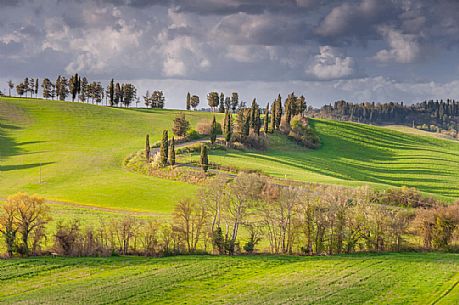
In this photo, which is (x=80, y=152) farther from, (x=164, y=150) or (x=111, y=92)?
(x=111, y=92)

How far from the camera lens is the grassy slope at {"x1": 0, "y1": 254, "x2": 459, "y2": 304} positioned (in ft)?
118

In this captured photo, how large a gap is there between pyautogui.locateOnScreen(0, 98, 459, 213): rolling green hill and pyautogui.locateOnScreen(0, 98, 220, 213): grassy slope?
6.9 inches

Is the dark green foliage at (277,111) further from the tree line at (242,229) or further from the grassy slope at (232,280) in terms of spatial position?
the grassy slope at (232,280)

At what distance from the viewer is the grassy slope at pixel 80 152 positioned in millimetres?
81750

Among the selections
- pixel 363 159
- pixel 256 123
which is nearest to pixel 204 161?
pixel 256 123

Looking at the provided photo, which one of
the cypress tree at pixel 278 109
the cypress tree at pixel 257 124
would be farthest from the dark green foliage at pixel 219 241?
the cypress tree at pixel 278 109

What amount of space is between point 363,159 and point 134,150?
6730cm

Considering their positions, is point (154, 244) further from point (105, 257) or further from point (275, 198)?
point (275, 198)

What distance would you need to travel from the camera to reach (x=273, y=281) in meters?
41.5

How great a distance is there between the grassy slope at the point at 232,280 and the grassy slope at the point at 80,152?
2863 cm

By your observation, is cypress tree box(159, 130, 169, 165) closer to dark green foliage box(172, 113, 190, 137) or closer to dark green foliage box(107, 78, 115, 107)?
dark green foliage box(172, 113, 190, 137)

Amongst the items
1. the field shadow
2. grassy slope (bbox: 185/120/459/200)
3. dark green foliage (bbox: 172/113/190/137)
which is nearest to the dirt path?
the field shadow

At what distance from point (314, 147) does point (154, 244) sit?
102064mm

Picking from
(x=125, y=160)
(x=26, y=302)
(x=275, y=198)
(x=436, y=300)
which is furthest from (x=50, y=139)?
(x=436, y=300)
